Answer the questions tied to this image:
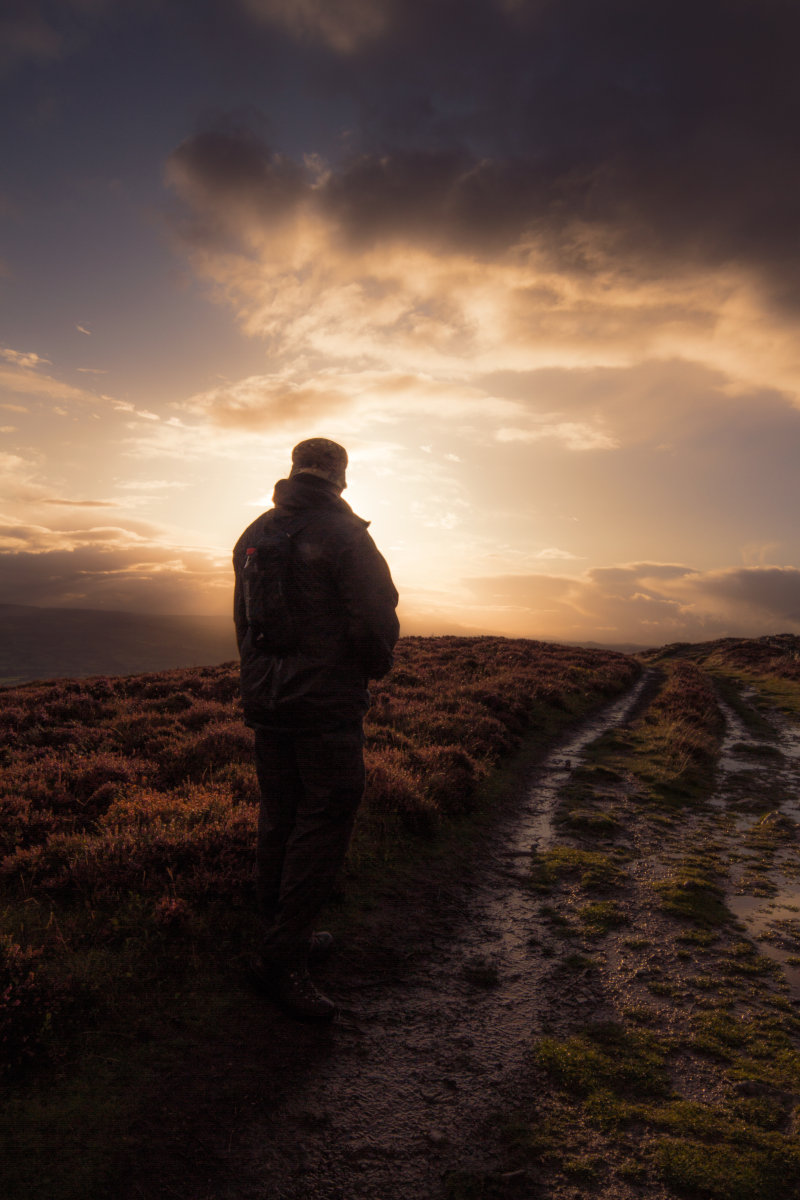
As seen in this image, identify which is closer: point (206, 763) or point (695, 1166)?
point (695, 1166)

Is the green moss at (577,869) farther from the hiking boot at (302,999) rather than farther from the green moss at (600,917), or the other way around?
the hiking boot at (302,999)

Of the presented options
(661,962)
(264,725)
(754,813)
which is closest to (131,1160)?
(264,725)

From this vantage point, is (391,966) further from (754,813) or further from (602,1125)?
(754,813)

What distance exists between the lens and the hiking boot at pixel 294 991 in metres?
3.85

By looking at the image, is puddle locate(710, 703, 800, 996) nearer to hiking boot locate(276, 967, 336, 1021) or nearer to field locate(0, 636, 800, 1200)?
field locate(0, 636, 800, 1200)

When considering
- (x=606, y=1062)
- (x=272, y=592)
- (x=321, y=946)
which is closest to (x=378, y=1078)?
(x=321, y=946)

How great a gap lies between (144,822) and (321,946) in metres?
2.66

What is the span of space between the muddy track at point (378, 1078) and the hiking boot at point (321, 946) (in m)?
0.10

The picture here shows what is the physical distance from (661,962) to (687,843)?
3579 mm

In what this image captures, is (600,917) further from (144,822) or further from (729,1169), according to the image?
(144,822)

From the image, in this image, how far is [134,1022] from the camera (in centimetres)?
363

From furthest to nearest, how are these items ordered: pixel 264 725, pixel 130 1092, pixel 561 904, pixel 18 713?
1. pixel 18 713
2. pixel 561 904
3. pixel 264 725
4. pixel 130 1092

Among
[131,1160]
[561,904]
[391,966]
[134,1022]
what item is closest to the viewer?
[131,1160]

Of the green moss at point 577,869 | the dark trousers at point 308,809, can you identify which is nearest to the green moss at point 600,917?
the green moss at point 577,869
